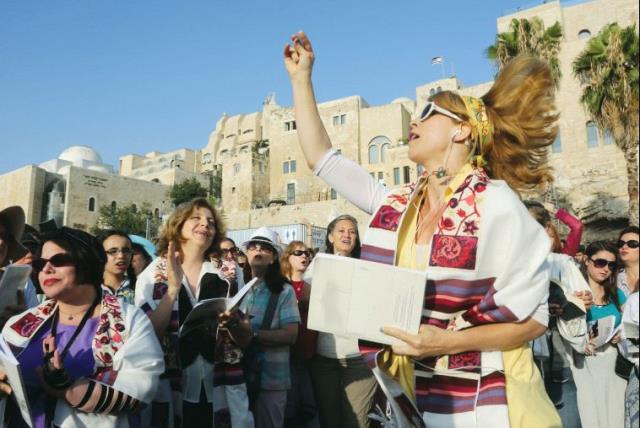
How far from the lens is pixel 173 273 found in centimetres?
357

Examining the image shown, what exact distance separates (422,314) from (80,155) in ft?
249

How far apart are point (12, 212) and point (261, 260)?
98.8 inches

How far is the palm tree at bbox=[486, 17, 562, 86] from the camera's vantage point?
2005 centimetres

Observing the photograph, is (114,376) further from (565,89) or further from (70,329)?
(565,89)

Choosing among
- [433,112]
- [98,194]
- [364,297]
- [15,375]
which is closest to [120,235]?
[15,375]

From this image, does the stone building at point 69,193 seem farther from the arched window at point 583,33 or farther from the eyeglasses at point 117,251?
the eyeglasses at point 117,251

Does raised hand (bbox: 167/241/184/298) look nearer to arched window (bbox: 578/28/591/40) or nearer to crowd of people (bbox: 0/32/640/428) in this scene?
crowd of people (bbox: 0/32/640/428)

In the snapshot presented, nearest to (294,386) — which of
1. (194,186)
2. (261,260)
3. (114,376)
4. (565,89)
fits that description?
(261,260)

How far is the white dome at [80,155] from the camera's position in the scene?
223 feet

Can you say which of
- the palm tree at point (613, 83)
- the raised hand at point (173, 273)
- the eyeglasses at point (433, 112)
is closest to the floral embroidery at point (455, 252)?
the eyeglasses at point (433, 112)

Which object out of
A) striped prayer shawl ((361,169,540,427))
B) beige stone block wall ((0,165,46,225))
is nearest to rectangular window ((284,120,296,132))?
beige stone block wall ((0,165,46,225))

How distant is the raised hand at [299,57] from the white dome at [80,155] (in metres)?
72.2

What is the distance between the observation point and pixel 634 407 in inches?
128

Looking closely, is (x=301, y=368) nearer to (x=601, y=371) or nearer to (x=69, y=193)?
(x=601, y=371)
